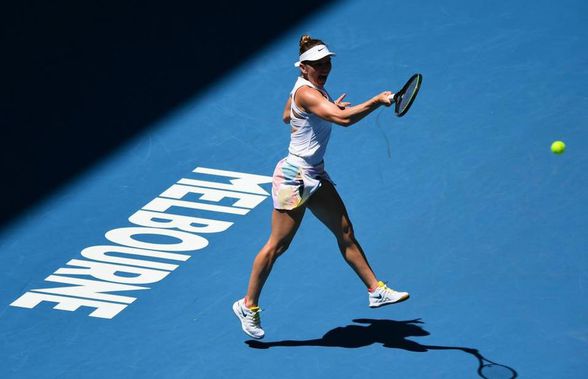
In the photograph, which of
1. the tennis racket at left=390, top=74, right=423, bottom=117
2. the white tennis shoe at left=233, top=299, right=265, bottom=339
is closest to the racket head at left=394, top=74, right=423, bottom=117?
the tennis racket at left=390, top=74, right=423, bottom=117

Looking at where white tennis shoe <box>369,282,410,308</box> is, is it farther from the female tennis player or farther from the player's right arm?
the player's right arm

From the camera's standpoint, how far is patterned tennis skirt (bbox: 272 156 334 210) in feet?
28.5

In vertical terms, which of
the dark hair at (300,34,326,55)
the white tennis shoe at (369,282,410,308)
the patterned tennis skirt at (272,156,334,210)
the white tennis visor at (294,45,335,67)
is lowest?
the white tennis shoe at (369,282,410,308)

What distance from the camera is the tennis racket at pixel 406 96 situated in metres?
7.99

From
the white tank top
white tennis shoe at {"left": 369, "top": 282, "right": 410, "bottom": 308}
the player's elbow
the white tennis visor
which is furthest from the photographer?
white tennis shoe at {"left": 369, "top": 282, "right": 410, "bottom": 308}

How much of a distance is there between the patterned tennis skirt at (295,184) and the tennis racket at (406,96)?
901 mm

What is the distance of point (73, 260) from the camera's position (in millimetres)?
10195

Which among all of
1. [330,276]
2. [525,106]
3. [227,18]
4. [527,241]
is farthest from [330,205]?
[227,18]

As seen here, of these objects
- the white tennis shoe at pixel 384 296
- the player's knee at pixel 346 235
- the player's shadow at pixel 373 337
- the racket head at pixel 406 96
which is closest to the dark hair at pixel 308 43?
the racket head at pixel 406 96

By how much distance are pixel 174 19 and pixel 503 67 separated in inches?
141

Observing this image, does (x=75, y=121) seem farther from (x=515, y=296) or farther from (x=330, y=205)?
(x=515, y=296)

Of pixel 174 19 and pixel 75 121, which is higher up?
pixel 174 19

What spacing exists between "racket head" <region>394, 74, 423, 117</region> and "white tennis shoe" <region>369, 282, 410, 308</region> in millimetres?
1443

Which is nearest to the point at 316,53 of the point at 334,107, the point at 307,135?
the point at 334,107
